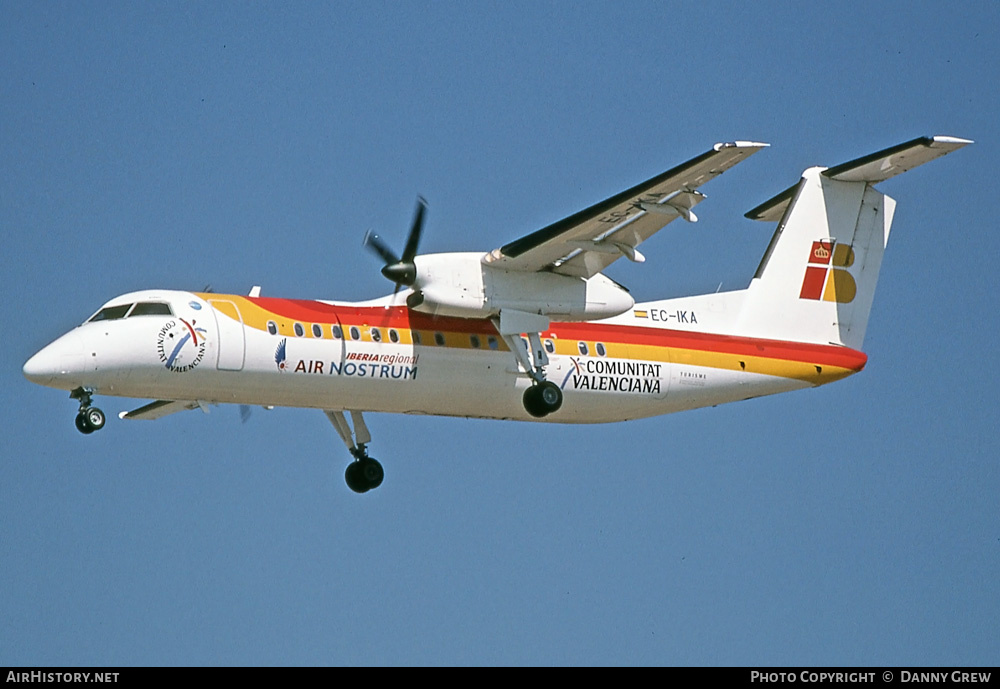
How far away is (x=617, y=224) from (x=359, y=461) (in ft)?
16.0

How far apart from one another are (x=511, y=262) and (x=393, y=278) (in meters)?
1.48

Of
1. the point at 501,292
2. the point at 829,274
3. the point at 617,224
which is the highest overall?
the point at 617,224

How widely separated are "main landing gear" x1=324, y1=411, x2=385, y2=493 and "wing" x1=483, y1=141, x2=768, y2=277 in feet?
10.1

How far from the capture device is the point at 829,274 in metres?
20.7

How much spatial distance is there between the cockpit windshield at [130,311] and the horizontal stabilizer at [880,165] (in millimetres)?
9187

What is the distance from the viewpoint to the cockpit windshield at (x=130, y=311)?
54.4ft

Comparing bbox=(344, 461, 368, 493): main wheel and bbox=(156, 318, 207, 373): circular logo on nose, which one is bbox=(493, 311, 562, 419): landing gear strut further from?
bbox=(156, 318, 207, 373): circular logo on nose

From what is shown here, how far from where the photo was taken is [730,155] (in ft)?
51.6

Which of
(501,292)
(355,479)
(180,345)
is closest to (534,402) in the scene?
(501,292)

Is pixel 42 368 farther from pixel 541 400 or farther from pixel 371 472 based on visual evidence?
pixel 541 400

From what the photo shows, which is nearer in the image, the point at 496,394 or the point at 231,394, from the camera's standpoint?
the point at 231,394
